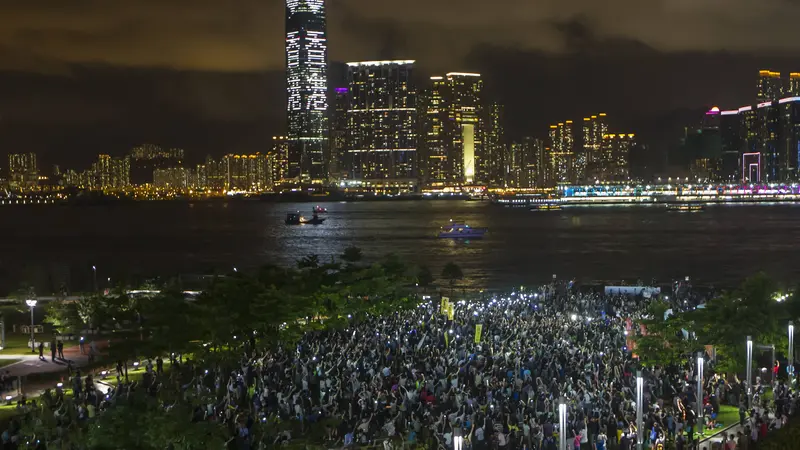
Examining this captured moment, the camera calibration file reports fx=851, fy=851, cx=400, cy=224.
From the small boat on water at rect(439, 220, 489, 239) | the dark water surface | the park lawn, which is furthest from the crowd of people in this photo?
the small boat on water at rect(439, 220, 489, 239)

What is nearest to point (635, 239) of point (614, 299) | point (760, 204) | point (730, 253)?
point (730, 253)

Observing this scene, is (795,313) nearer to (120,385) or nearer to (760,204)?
(120,385)

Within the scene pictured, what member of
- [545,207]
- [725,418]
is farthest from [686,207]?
[725,418]

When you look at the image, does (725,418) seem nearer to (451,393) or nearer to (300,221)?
(451,393)

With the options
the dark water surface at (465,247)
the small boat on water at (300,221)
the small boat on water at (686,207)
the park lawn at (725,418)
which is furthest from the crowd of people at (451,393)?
the small boat on water at (686,207)

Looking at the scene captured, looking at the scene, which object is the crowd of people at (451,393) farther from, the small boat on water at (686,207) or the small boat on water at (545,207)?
the small boat on water at (545,207)

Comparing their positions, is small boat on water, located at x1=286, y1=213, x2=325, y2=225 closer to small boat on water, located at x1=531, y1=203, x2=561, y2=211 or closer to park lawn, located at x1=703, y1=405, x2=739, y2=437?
small boat on water, located at x1=531, y1=203, x2=561, y2=211
